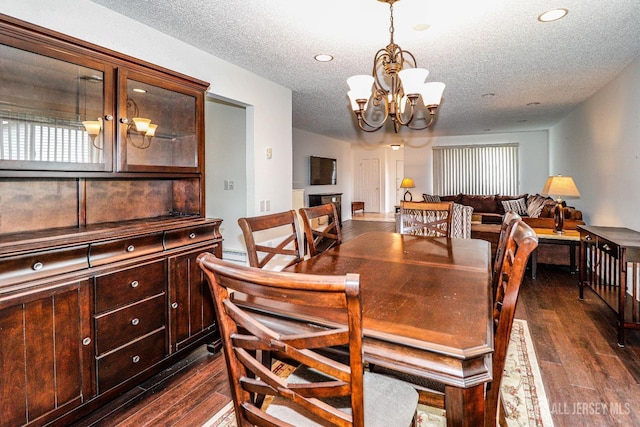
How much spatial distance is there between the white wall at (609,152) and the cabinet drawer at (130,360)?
418cm

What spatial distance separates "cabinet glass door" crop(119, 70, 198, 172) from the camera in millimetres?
2117

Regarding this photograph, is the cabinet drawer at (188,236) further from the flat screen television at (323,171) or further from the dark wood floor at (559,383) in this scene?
the flat screen television at (323,171)

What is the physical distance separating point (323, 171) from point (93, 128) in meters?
6.92

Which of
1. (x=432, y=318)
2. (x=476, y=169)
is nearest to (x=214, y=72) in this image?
(x=432, y=318)

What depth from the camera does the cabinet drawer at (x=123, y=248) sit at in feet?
5.85

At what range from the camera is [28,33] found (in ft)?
5.45

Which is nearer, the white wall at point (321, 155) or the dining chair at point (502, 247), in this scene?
the dining chair at point (502, 247)

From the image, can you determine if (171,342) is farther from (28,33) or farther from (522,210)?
(522,210)

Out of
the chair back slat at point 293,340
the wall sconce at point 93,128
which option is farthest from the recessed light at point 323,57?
the chair back slat at point 293,340

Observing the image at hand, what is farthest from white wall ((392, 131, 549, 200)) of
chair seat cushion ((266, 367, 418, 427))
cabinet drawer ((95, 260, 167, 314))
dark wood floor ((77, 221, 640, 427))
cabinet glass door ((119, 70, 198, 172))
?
chair seat cushion ((266, 367, 418, 427))

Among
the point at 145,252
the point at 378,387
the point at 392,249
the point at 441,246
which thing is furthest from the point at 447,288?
the point at 145,252

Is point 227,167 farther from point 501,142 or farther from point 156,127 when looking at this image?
point 501,142

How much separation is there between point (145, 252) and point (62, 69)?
1.07 meters

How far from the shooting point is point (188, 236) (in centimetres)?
234
